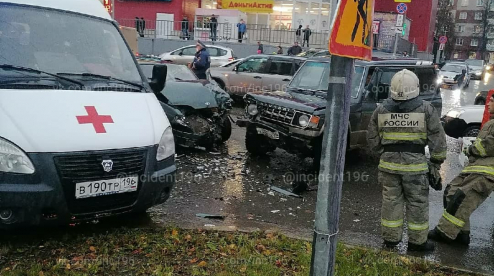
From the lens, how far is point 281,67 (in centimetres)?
1345

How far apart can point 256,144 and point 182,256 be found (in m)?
4.33

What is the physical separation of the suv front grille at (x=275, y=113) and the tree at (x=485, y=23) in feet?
285

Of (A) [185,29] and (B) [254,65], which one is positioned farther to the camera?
(A) [185,29]

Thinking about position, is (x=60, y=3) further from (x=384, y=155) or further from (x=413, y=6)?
(x=413, y=6)

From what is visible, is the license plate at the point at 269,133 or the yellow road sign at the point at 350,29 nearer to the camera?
the yellow road sign at the point at 350,29

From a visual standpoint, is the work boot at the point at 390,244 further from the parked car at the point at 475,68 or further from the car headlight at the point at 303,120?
the parked car at the point at 475,68

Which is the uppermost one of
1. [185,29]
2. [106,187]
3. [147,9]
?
[147,9]

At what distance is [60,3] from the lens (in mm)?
4906

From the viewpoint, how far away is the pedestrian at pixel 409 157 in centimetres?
458

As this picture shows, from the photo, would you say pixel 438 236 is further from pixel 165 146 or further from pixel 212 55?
pixel 212 55

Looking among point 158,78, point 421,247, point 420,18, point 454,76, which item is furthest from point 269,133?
point 420,18

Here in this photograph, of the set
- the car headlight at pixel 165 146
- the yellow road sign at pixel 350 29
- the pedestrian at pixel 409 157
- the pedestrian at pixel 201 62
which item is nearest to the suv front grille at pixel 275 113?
the pedestrian at pixel 409 157

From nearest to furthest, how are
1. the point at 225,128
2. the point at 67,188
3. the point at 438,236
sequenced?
the point at 67,188, the point at 438,236, the point at 225,128

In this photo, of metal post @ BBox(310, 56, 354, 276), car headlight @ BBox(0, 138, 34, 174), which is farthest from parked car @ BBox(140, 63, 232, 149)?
metal post @ BBox(310, 56, 354, 276)
